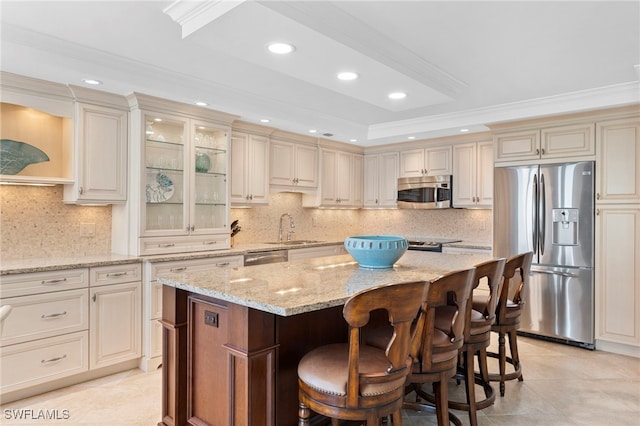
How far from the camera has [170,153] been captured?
3.79 m

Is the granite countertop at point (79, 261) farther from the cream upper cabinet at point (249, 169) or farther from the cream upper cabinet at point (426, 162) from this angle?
the cream upper cabinet at point (426, 162)

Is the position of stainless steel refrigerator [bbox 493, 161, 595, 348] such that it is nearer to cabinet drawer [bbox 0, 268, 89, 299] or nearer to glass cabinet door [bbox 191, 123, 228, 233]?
glass cabinet door [bbox 191, 123, 228, 233]

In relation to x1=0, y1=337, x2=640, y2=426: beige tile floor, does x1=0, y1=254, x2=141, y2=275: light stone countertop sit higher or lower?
higher

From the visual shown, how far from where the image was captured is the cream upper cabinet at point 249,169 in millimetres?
4469

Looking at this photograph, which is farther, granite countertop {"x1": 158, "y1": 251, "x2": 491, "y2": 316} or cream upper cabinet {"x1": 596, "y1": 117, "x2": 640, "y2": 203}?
cream upper cabinet {"x1": 596, "y1": 117, "x2": 640, "y2": 203}

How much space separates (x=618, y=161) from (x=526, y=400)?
2428 mm

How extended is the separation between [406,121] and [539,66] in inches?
79.1

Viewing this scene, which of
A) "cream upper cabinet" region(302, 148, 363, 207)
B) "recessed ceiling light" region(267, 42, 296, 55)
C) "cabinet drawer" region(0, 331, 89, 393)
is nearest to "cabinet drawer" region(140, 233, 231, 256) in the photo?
"cabinet drawer" region(0, 331, 89, 393)

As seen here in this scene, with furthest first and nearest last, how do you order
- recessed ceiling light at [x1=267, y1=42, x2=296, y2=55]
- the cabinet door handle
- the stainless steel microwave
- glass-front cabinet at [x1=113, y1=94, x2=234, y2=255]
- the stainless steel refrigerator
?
the stainless steel microwave, the stainless steel refrigerator, glass-front cabinet at [x1=113, y1=94, x2=234, y2=255], the cabinet door handle, recessed ceiling light at [x1=267, y1=42, x2=296, y2=55]

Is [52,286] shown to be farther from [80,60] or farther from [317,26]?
[317,26]

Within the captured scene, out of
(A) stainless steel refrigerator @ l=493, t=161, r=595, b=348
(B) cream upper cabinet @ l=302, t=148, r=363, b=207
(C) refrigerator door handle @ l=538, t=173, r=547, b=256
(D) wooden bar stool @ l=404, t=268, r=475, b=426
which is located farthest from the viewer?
(B) cream upper cabinet @ l=302, t=148, r=363, b=207

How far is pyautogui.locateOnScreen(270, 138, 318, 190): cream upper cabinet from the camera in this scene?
4.97 metres

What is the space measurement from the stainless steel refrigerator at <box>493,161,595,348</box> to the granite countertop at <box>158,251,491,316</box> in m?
1.53

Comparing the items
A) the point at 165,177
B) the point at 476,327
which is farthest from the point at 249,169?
the point at 476,327
